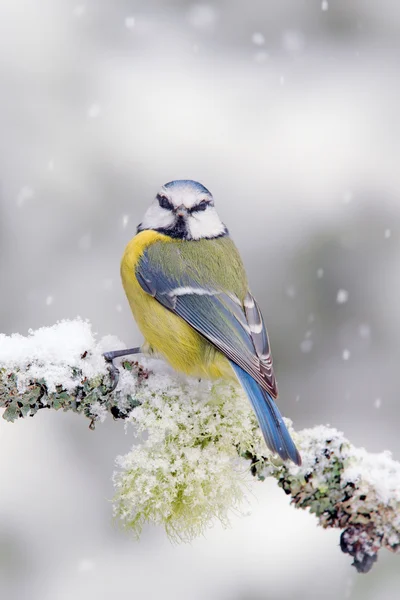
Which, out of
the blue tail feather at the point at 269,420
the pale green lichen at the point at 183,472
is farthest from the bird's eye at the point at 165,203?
the pale green lichen at the point at 183,472

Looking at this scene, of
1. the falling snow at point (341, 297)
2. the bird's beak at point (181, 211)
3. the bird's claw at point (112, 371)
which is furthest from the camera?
the falling snow at point (341, 297)

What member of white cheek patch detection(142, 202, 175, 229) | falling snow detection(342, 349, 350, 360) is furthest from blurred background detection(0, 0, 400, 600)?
white cheek patch detection(142, 202, 175, 229)

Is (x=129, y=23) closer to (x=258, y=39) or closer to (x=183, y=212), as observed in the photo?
(x=258, y=39)

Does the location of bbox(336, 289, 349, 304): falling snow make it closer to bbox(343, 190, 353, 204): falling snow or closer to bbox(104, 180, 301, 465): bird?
bbox(343, 190, 353, 204): falling snow

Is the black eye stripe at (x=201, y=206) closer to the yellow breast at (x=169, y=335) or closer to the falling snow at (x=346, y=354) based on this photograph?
the yellow breast at (x=169, y=335)

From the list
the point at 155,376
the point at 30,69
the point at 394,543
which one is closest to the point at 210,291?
the point at 155,376

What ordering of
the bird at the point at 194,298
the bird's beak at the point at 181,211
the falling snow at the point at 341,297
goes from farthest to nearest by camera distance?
the falling snow at the point at 341,297
the bird's beak at the point at 181,211
the bird at the point at 194,298

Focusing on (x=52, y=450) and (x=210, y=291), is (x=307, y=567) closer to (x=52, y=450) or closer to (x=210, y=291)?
(x=52, y=450)
